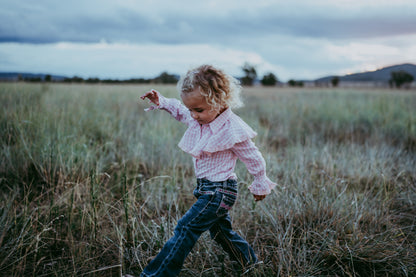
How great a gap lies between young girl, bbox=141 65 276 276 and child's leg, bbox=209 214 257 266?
0.08 metres

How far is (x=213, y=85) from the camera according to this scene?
155 cm

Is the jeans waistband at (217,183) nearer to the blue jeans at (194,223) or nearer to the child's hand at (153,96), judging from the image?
the blue jeans at (194,223)

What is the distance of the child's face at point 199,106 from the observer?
5.07ft

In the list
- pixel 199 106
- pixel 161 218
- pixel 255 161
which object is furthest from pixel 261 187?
pixel 161 218

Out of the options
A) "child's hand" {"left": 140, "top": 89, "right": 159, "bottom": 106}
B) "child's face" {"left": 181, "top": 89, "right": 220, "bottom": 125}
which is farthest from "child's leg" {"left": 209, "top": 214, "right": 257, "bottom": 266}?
"child's hand" {"left": 140, "top": 89, "right": 159, "bottom": 106}

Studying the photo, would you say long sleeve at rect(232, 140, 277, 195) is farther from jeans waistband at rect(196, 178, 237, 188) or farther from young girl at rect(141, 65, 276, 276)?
jeans waistband at rect(196, 178, 237, 188)

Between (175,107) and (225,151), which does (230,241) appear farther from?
(175,107)

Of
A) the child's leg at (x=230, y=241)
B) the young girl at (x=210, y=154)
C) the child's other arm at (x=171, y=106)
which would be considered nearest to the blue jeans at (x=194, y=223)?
the young girl at (x=210, y=154)

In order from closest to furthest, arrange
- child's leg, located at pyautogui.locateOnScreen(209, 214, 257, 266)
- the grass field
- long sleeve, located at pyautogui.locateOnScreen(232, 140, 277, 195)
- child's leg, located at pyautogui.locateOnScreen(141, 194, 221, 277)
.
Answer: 1. child's leg, located at pyautogui.locateOnScreen(141, 194, 221, 277)
2. long sleeve, located at pyautogui.locateOnScreen(232, 140, 277, 195)
3. child's leg, located at pyautogui.locateOnScreen(209, 214, 257, 266)
4. the grass field

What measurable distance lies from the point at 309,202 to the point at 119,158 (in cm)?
234

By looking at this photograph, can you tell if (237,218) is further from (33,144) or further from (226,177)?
(33,144)

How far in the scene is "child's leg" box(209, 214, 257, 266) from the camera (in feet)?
5.84

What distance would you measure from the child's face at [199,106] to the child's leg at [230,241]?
628mm

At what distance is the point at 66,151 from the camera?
311 cm
